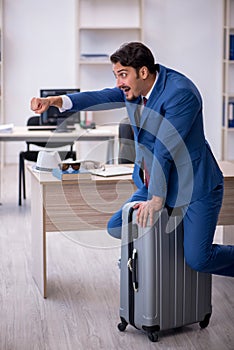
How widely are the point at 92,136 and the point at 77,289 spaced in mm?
2376

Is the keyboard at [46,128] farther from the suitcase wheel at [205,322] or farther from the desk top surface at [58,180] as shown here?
the suitcase wheel at [205,322]

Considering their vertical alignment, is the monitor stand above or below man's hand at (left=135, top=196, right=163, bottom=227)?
above

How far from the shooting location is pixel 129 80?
3.01 m

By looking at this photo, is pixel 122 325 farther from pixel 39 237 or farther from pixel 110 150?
pixel 110 150

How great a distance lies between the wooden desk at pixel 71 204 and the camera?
372cm

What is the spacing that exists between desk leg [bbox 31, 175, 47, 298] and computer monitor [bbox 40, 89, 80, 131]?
2.23 metres

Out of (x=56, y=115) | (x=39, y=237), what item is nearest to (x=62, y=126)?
(x=56, y=115)

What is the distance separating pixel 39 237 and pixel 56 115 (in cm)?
261

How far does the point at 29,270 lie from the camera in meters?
4.27

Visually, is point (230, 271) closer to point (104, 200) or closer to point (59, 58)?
point (104, 200)

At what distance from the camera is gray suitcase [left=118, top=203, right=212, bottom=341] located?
309 centimetres

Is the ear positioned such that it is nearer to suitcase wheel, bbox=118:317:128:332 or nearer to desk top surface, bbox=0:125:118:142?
suitcase wheel, bbox=118:317:128:332

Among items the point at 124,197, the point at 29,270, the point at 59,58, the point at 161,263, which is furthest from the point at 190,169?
the point at 59,58

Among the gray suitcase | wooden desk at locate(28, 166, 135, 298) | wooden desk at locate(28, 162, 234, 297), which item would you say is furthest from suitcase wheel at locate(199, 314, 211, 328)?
wooden desk at locate(28, 166, 135, 298)
